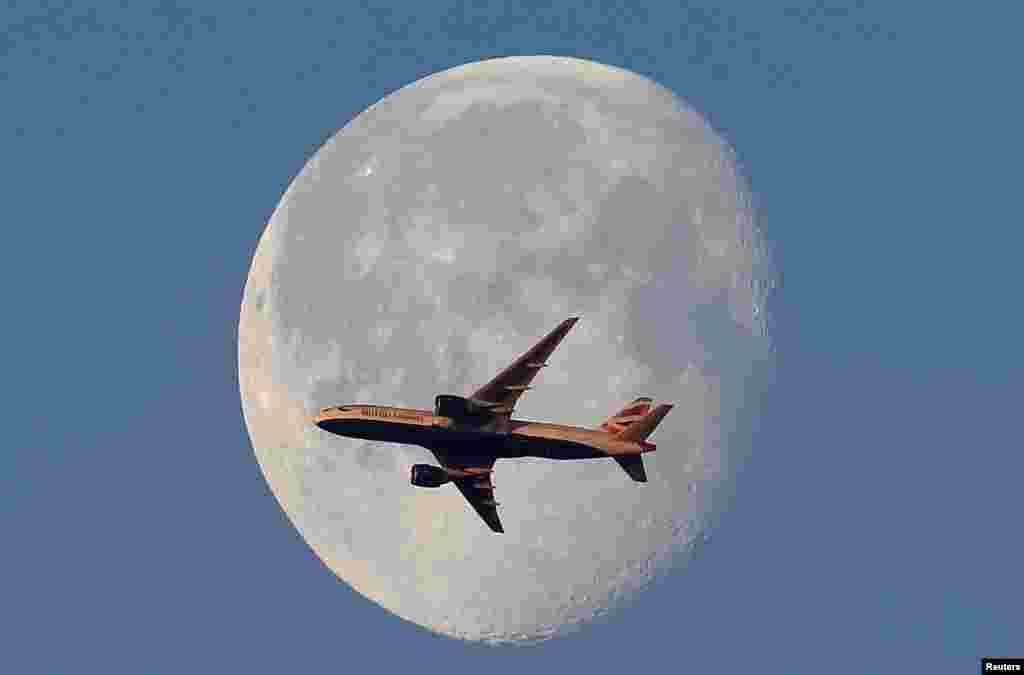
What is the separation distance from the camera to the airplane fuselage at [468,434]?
165 metres

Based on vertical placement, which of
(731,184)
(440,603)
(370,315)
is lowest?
(440,603)

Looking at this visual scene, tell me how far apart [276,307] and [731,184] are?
3225 cm

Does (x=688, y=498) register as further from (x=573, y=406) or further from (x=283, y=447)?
(x=283, y=447)

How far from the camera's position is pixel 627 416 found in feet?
544

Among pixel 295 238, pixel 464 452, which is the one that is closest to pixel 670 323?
pixel 464 452

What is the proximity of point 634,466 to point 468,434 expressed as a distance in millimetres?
11098

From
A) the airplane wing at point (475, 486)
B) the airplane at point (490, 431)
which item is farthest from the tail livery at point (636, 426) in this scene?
the airplane wing at point (475, 486)

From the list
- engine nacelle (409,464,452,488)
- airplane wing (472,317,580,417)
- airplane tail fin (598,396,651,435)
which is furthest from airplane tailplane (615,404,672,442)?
engine nacelle (409,464,452,488)

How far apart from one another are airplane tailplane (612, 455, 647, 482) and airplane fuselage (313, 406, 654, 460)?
709 mm

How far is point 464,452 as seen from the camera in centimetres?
16825

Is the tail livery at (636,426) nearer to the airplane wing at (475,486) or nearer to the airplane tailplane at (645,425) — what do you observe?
the airplane tailplane at (645,425)

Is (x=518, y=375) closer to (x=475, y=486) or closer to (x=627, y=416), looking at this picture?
(x=627, y=416)

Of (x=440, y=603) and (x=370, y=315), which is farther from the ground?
(x=370, y=315)

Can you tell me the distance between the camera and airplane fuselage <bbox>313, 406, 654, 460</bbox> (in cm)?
16475
